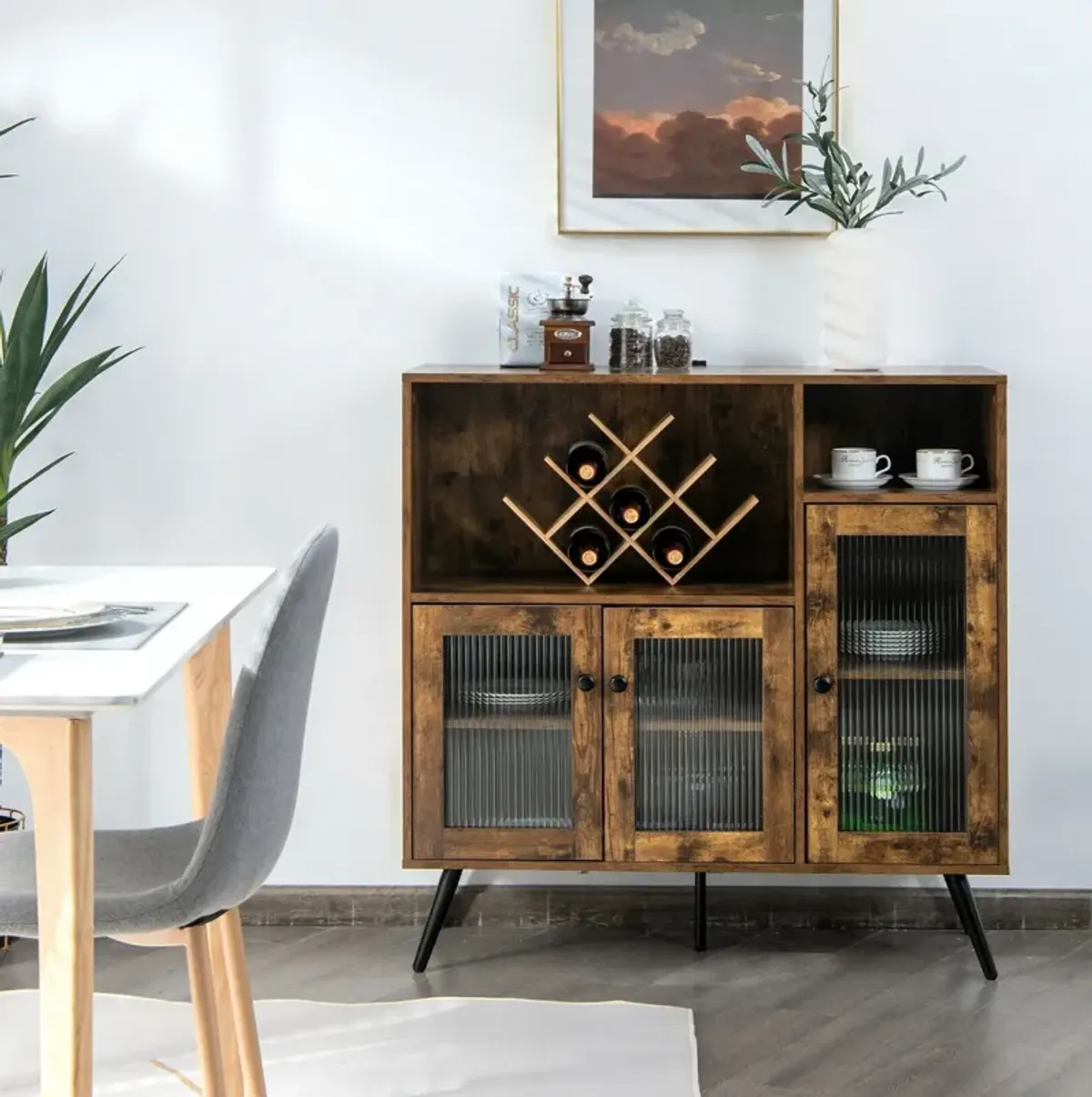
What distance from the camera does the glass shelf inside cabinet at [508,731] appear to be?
3234 millimetres

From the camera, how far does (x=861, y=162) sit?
11.4ft

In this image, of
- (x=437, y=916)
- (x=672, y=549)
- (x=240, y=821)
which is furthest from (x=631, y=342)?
(x=240, y=821)

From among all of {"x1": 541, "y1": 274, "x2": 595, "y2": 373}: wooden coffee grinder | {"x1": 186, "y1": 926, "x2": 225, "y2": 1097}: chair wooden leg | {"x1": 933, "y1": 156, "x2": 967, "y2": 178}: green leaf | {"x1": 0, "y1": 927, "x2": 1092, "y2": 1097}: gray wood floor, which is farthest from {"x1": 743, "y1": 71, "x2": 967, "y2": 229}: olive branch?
{"x1": 186, "y1": 926, "x2": 225, "y2": 1097}: chair wooden leg

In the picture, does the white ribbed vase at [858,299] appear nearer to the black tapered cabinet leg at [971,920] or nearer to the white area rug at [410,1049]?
the black tapered cabinet leg at [971,920]

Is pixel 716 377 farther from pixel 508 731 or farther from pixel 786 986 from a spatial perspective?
pixel 786 986

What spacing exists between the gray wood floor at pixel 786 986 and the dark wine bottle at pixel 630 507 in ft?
3.04

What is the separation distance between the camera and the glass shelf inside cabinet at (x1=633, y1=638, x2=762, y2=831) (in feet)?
10.6

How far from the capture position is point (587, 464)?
10.9 feet

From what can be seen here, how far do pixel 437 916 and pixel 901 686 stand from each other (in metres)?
1.07

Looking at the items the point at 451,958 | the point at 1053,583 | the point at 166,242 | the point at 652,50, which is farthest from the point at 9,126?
the point at 1053,583

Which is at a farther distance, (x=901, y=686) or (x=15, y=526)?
(x=901, y=686)

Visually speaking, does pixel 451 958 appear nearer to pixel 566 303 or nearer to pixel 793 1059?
pixel 793 1059

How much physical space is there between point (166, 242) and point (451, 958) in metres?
1.67

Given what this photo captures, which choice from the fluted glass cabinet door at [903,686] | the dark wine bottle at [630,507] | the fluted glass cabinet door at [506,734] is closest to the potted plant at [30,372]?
the fluted glass cabinet door at [506,734]
